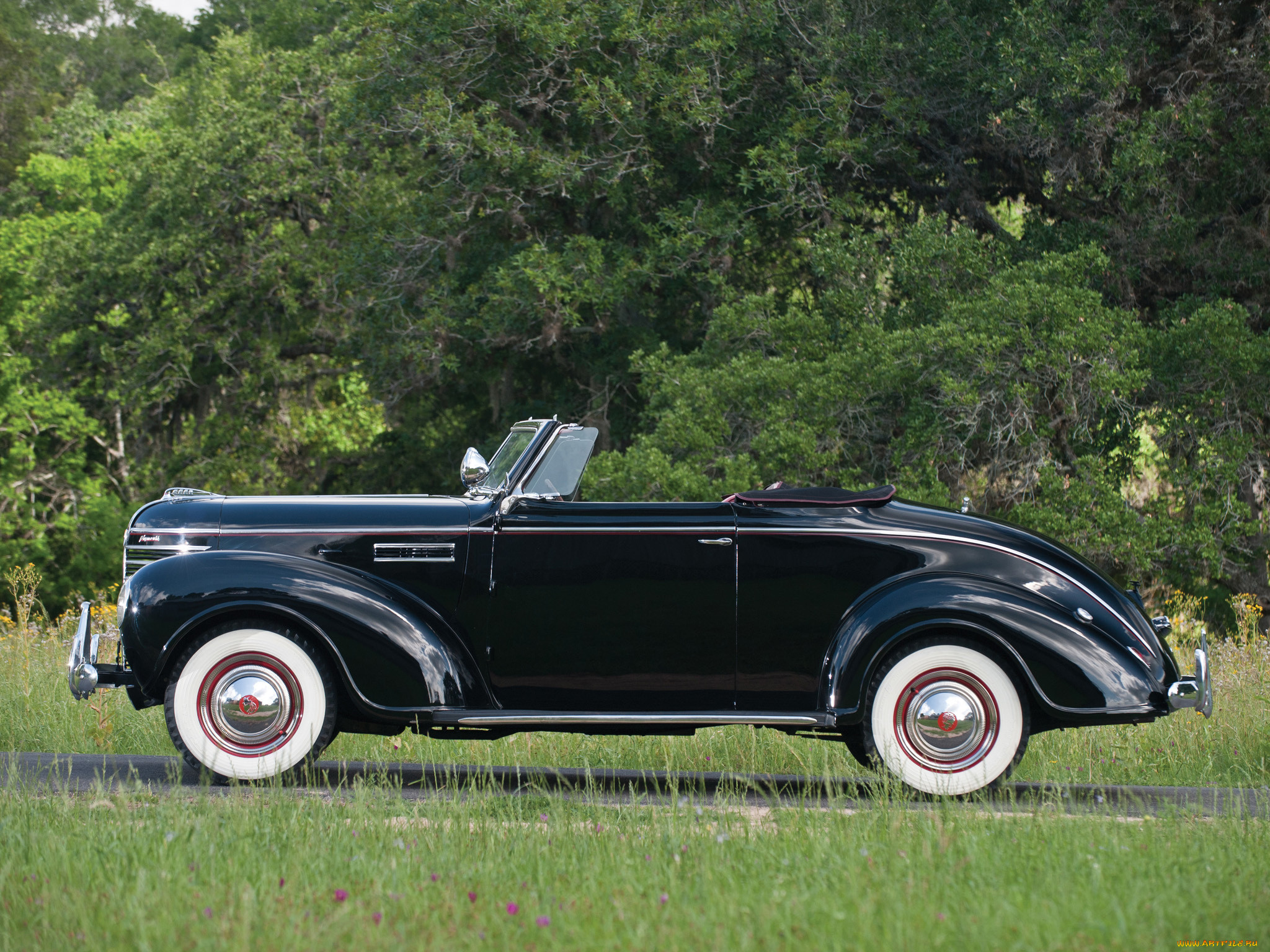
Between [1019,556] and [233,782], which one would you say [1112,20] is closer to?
[1019,556]

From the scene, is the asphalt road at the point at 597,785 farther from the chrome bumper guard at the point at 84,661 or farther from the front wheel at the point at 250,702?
the chrome bumper guard at the point at 84,661

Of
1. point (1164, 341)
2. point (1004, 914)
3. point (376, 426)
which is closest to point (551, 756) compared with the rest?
point (1004, 914)

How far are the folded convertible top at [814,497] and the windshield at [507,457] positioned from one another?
121 centimetres

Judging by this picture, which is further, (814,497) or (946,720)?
(814,497)

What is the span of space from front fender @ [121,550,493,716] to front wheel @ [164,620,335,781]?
102 millimetres

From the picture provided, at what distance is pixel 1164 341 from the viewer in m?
14.0

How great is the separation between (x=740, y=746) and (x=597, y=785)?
4.57 ft

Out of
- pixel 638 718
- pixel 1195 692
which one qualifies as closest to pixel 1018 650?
pixel 1195 692

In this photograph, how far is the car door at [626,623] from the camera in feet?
19.4

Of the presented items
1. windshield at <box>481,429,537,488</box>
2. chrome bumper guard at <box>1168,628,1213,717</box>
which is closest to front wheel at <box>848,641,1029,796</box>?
chrome bumper guard at <box>1168,628,1213,717</box>

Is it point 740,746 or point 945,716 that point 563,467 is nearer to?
point 740,746

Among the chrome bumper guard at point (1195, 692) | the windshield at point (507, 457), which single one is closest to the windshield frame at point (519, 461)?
the windshield at point (507, 457)

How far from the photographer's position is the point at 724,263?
57.0ft

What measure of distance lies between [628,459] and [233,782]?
31.1ft
